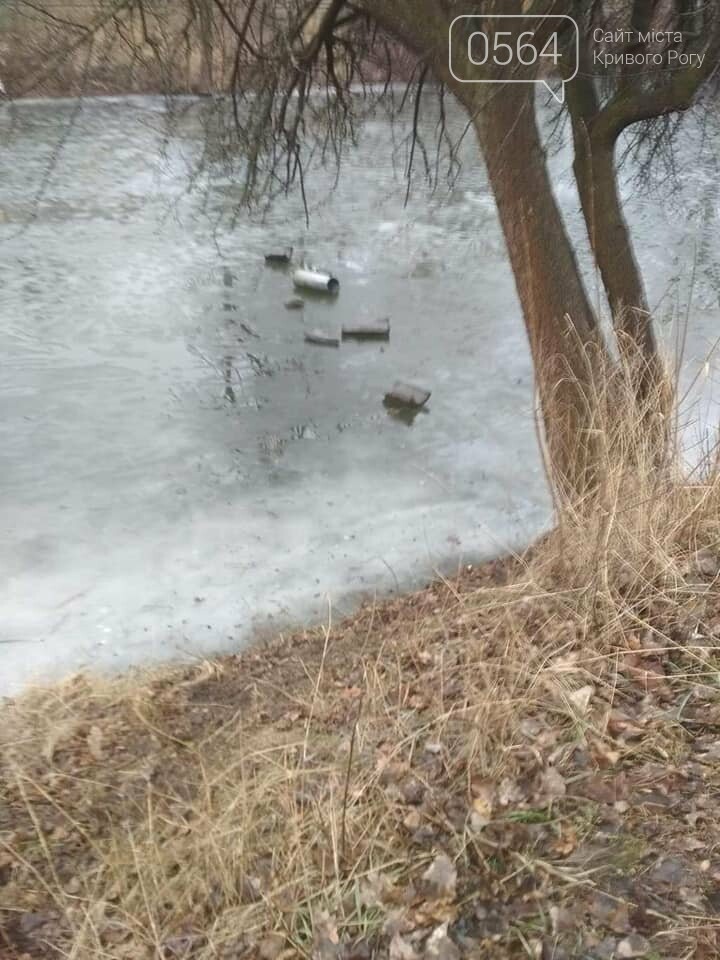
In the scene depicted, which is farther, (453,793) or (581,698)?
(581,698)

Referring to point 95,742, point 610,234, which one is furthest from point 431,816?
point 610,234

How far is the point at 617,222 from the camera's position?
15.2 feet

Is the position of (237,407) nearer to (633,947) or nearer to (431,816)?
(431,816)

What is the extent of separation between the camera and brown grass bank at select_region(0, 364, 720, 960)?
80.4 inches

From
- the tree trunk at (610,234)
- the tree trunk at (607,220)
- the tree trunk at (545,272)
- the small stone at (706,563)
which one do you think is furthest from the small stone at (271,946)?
the tree trunk at (610,234)

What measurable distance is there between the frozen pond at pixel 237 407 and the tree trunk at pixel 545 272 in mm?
1405

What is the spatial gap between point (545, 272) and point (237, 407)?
3.20 metres

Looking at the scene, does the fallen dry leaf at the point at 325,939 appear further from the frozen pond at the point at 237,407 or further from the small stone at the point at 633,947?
the frozen pond at the point at 237,407

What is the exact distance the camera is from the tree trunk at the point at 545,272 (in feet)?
13.2

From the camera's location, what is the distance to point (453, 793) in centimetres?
236

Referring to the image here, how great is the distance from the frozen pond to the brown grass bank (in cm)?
132

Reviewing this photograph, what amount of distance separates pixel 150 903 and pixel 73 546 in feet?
10.6

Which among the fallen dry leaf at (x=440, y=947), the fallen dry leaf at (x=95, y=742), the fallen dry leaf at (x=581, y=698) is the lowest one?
the fallen dry leaf at (x=95, y=742)

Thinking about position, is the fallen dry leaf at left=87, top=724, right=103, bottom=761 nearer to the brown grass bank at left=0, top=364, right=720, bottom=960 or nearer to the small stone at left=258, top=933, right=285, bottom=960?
the brown grass bank at left=0, top=364, right=720, bottom=960
